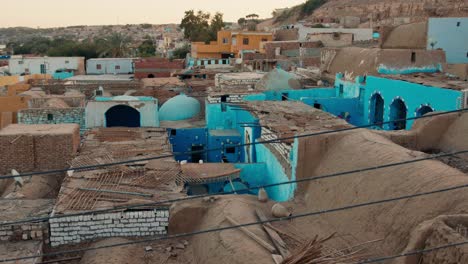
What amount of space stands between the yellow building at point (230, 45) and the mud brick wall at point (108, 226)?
3894 centimetres

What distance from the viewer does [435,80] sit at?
2033 centimetres

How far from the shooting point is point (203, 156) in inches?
876

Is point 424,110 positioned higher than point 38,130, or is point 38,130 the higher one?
point 424,110

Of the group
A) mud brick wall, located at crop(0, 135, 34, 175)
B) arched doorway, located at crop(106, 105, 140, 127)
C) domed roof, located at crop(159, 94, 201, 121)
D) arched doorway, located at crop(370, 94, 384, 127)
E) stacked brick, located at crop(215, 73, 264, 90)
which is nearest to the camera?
mud brick wall, located at crop(0, 135, 34, 175)

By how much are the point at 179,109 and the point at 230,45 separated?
1122 inches

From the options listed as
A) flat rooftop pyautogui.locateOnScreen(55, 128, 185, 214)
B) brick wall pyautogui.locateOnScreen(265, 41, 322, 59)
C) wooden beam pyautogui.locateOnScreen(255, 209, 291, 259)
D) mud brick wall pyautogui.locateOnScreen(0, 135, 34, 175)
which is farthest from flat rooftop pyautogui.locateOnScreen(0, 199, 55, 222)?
brick wall pyautogui.locateOnScreen(265, 41, 322, 59)

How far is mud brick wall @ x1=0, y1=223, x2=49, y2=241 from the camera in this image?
11.5 metres

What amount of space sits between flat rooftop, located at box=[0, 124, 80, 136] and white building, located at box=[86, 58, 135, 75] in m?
33.6

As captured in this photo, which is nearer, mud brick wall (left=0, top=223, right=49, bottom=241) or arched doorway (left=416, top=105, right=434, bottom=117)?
mud brick wall (left=0, top=223, right=49, bottom=241)

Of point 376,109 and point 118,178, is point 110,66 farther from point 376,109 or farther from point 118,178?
point 118,178

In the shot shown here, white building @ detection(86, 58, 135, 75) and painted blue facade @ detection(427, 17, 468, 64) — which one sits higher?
painted blue facade @ detection(427, 17, 468, 64)

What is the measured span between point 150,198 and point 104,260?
2.23 meters

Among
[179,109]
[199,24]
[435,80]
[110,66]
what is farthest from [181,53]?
[435,80]

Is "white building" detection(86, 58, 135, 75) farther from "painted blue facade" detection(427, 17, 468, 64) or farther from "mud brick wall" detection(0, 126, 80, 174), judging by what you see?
"mud brick wall" detection(0, 126, 80, 174)
